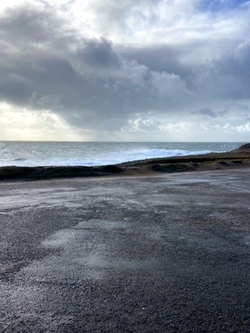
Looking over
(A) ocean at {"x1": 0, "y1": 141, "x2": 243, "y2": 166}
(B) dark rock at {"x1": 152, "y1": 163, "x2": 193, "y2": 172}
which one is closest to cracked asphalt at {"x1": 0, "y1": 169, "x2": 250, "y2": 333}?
(B) dark rock at {"x1": 152, "y1": 163, "x2": 193, "y2": 172}

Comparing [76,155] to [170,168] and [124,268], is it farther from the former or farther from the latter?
[124,268]

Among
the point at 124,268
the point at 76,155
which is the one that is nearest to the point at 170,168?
the point at 124,268

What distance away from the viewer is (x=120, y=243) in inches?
254

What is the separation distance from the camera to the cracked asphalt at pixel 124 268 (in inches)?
146

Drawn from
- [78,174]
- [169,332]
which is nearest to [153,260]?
[169,332]

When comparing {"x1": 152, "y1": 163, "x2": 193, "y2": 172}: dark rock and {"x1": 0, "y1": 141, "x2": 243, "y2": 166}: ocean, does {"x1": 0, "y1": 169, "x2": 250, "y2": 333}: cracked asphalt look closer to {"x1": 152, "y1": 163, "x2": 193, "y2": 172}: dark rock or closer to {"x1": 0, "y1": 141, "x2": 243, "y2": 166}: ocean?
{"x1": 152, "y1": 163, "x2": 193, "y2": 172}: dark rock

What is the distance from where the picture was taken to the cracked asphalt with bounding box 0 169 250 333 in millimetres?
3719

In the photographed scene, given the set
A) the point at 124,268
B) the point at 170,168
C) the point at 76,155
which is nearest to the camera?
the point at 124,268

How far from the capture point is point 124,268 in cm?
517

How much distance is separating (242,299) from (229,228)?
351cm

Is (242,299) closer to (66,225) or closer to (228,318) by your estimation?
(228,318)

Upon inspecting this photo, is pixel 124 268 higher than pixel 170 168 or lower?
lower

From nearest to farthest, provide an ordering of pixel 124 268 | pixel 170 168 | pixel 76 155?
pixel 124 268, pixel 170 168, pixel 76 155

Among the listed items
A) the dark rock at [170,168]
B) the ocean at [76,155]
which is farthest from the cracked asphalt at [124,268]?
the ocean at [76,155]
